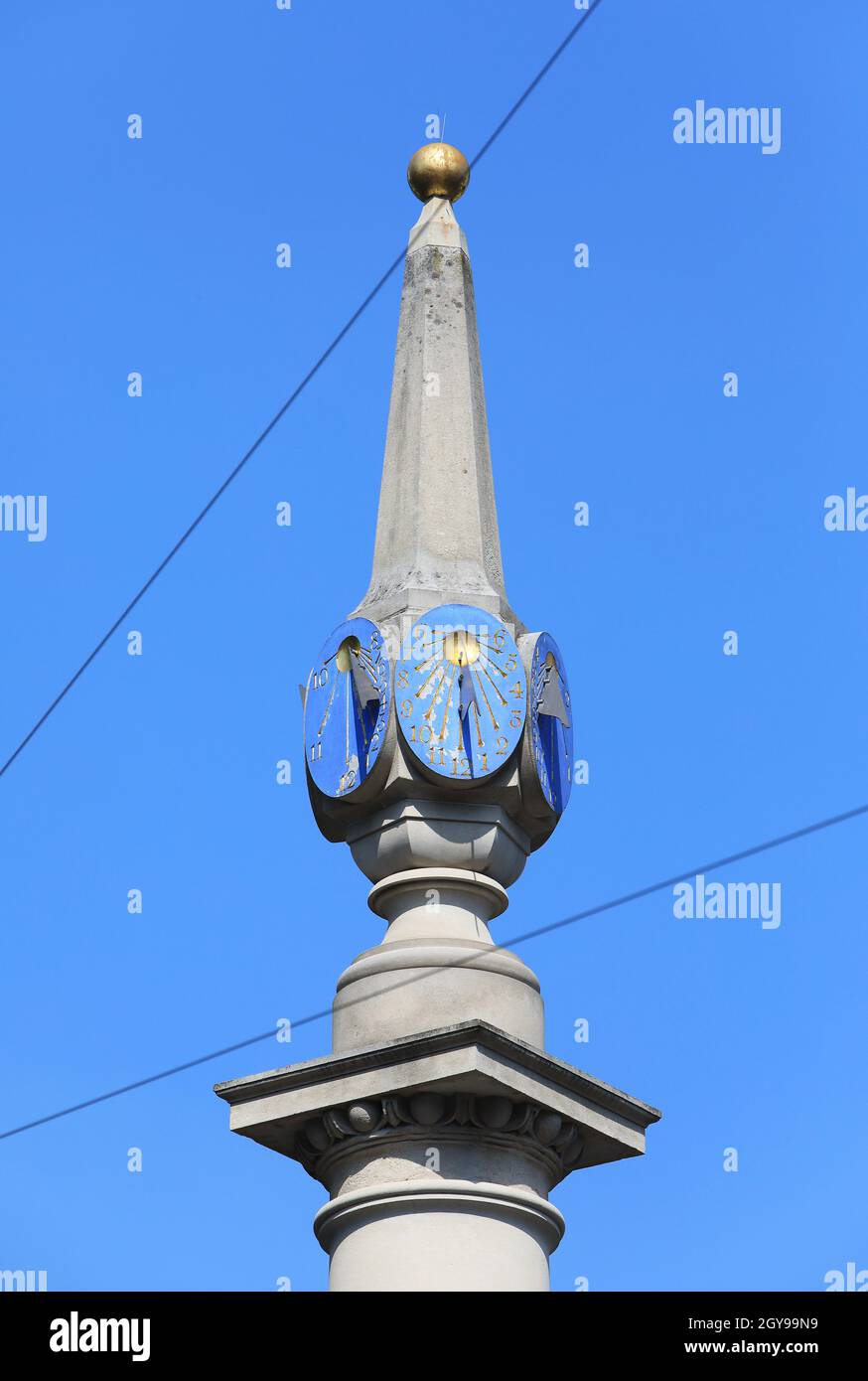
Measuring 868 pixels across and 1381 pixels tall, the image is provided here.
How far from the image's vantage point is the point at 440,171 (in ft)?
88.9

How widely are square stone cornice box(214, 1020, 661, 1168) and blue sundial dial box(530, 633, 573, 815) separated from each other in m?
2.63

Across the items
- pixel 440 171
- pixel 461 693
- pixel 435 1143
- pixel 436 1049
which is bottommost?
pixel 435 1143

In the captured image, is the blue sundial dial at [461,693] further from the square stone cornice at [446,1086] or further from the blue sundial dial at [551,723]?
the square stone cornice at [446,1086]

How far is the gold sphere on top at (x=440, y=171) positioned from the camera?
88.9 feet

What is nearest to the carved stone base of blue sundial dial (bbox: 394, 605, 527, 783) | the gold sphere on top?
blue sundial dial (bbox: 394, 605, 527, 783)

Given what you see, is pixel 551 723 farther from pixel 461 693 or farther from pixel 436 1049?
pixel 436 1049

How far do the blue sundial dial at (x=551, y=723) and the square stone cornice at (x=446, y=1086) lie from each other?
2.63 meters

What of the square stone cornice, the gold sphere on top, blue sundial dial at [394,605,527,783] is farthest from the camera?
the gold sphere on top

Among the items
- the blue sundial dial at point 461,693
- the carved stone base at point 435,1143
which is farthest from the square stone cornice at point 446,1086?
the blue sundial dial at point 461,693

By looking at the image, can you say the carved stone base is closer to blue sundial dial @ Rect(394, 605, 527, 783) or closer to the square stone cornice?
the square stone cornice

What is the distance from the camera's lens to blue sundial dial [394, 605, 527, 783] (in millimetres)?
23938

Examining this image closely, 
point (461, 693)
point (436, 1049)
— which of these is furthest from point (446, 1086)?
point (461, 693)

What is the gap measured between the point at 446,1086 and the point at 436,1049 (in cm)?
29
